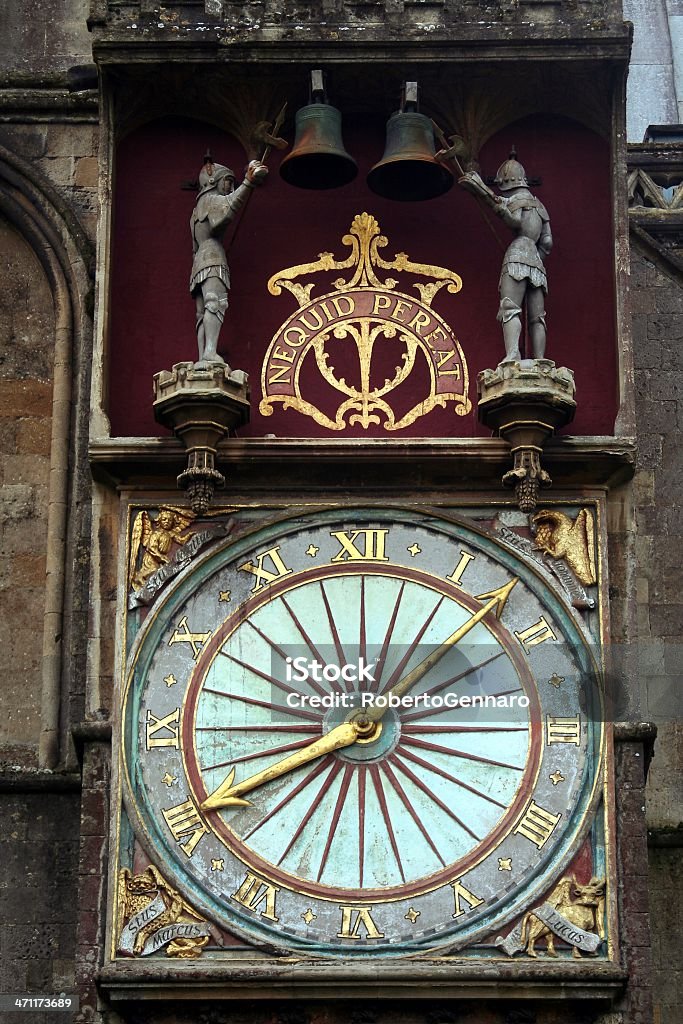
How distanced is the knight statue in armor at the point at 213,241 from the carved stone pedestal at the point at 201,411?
0.25 m

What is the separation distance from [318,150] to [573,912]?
385 cm

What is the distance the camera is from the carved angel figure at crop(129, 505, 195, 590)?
46.5ft

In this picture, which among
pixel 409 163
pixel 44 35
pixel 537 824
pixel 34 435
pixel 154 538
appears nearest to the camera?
pixel 537 824

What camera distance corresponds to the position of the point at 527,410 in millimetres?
14148

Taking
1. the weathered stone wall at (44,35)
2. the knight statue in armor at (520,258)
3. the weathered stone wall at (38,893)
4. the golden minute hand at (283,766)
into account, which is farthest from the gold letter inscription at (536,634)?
the weathered stone wall at (44,35)

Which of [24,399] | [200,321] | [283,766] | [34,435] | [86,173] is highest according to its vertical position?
[86,173]

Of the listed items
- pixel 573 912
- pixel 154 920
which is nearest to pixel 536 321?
pixel 573 912

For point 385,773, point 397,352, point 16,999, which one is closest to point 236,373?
point 397,352

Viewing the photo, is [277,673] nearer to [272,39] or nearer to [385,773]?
[385,773]

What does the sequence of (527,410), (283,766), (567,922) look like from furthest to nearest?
(527,410)
(283,766)
(567,922)

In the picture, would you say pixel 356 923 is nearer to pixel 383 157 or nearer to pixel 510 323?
pixel 510 323

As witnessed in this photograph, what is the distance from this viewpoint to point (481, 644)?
46.0ft

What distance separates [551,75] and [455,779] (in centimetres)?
357

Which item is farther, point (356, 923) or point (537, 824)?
point (537, 824)
